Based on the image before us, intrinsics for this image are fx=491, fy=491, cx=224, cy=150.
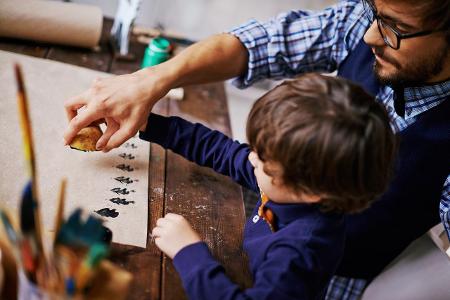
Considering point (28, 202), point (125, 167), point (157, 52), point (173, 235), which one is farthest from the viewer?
point (157, 52)

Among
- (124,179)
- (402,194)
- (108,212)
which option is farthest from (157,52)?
(402,194)

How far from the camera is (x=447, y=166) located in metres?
1.12

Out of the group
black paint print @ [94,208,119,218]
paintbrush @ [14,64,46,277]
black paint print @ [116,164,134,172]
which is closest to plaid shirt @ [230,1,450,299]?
black paint print @ [116,164,134,172]

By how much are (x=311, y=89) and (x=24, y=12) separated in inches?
38.1

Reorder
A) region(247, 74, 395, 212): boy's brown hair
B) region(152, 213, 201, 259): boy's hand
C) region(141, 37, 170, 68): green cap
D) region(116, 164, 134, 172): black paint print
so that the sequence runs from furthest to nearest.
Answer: region(141, 37, 170, 68): green cap < region(116, 164, 134, 172): black paint print < region(152, 213, 201, 259): boy's hand < region(247, 74, 395, 212): boy's brown hair

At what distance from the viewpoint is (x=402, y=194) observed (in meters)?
1.14

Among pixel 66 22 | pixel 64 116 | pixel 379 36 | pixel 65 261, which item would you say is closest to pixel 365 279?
pixel 379 36

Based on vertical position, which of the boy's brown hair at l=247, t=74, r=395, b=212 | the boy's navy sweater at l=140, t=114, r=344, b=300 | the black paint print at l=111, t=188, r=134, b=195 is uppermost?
the boy's brown hair at l=247, t=74, r=395, b=212

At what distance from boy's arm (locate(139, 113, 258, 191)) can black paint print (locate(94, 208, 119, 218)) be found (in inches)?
8.4

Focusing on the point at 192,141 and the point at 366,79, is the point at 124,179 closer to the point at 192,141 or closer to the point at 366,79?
the point at 192,141

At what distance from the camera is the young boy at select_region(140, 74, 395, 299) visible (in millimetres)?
742

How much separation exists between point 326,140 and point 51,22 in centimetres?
101

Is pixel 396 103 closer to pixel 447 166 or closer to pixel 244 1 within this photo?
pixel 447 166

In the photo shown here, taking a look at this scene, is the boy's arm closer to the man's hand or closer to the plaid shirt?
the man's hand
